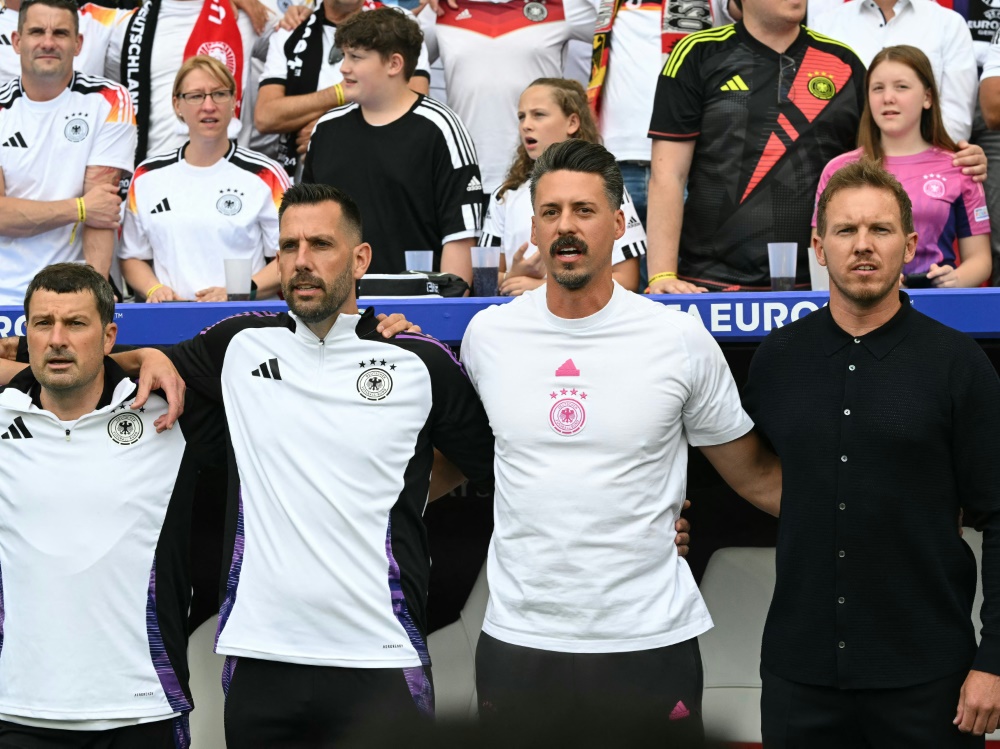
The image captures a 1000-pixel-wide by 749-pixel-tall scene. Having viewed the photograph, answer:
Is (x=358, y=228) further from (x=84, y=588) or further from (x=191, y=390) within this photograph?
(x=84, y=588)

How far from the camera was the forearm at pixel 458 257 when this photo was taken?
210 inches

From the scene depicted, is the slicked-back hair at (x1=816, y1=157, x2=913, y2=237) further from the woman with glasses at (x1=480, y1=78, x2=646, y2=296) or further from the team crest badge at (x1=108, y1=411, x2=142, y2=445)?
the team crest badge at (x1=108, y1=411, x2=142, y2=445)

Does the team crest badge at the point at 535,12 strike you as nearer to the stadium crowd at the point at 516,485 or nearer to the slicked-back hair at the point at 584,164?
the stadium crowd at the point at 516,485

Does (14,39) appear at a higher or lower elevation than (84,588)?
higher

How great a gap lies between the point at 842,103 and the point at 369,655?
2.83 m

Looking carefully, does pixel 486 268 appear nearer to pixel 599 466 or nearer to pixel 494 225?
pixel 494 225

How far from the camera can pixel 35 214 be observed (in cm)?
550

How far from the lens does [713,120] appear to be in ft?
16.1

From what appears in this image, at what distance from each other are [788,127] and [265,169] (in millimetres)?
2242

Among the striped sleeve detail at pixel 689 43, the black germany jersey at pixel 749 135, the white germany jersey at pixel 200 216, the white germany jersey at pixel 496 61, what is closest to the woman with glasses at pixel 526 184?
the black germany jersey at pixel 749 135

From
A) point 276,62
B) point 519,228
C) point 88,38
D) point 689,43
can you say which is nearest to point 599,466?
point 519,228

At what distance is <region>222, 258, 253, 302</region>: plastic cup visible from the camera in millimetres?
4625

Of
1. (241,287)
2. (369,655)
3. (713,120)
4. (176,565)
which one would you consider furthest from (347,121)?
(369,655)

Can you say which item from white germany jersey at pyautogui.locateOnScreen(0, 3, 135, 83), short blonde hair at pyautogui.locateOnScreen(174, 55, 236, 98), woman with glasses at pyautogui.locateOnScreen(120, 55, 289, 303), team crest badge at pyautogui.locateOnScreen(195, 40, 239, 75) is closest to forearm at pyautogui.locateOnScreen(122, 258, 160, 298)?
woman with glasses at pyautogui.locateOnScreen(120, 55, 289, 303)
